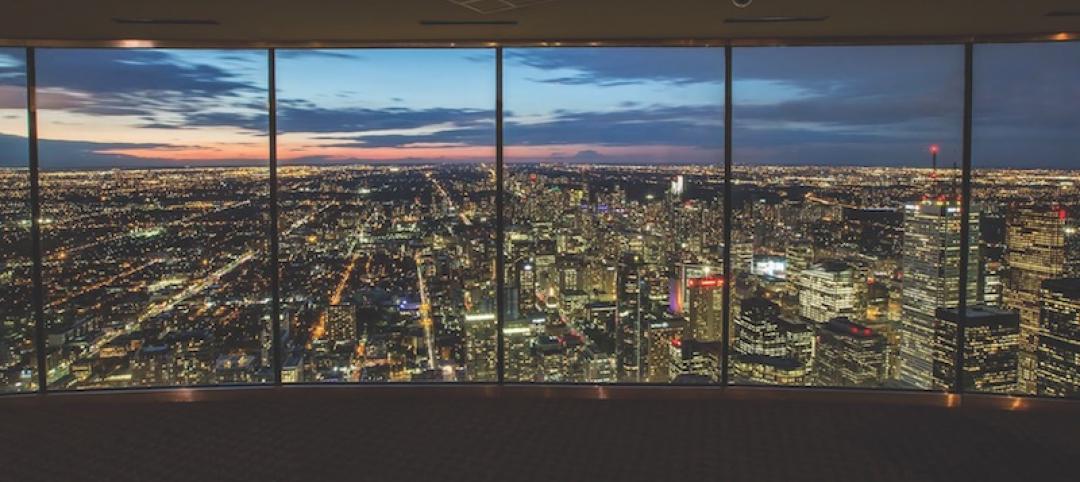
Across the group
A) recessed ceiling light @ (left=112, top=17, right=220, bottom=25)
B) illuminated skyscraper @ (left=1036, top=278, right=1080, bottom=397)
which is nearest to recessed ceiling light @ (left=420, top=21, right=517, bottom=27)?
recessed ceiling light @ (left=112, top=17, right=220, bottom=25)

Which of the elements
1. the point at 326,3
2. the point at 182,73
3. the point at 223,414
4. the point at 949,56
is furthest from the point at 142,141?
the point at 949,56

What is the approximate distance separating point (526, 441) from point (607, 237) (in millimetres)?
1523

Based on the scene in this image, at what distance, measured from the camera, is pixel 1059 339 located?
4648mm

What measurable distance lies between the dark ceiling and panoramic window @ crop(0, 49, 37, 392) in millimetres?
355

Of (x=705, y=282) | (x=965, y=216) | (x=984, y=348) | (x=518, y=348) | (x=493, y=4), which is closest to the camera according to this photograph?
(x=493, y=4)

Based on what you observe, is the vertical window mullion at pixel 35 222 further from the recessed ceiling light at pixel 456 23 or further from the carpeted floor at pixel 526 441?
the recessed ceiling light at pixel 456 23

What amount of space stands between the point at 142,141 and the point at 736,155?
406cm

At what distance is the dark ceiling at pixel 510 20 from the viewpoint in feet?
11.4

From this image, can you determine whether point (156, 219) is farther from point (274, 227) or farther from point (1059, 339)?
point (1059, 339)

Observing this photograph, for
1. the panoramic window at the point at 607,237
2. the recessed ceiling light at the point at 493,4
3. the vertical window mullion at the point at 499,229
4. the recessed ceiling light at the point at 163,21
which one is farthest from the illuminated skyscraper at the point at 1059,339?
the recessed ceiling light at the point at 163,21

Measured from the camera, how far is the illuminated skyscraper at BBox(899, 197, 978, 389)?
457cm

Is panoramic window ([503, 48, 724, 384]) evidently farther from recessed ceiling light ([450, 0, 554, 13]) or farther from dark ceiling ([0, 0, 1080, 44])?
recessed ceiling light ([450, 0, 554, 13])

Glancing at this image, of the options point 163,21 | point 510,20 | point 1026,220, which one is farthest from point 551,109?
point 1026,220

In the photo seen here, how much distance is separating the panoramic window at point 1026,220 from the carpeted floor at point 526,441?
347 millimetres
